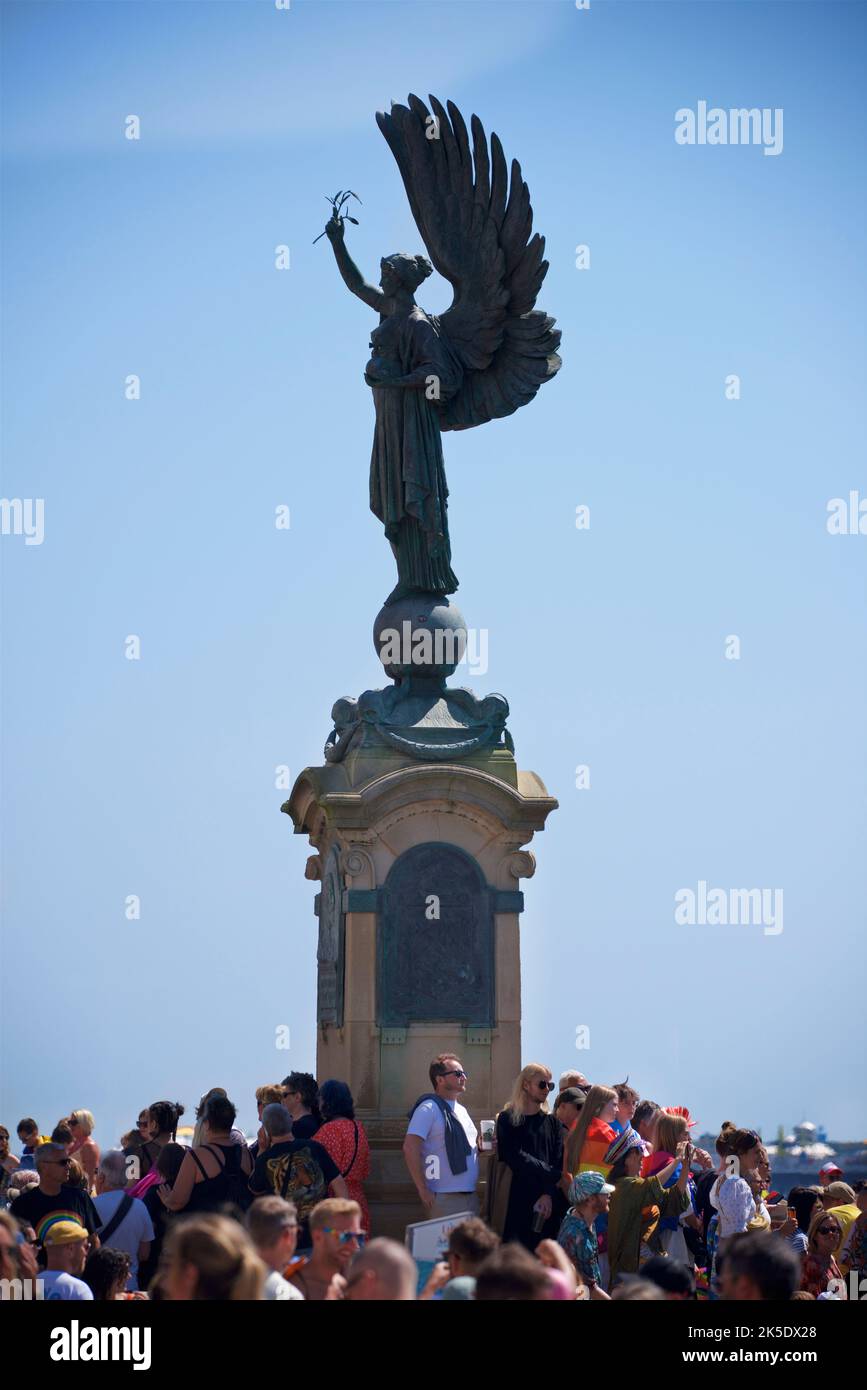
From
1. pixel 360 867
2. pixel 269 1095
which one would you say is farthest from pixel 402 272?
pixel 269 1095

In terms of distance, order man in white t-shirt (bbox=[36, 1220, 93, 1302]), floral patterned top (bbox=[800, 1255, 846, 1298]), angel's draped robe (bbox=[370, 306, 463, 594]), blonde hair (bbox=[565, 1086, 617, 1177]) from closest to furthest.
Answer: man in white t-shirt (bbox=[36, 1220, 93, 1302]) → floral patterned top (bbox=[800, 1255, 846, 1298]) → blonde hair (bbox=[565, 1086, 617, 1177]) → angel's draped robe (bbox=[370, 306, 463, 594])

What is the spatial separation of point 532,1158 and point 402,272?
24.3ft

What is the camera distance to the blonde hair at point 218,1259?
6973mm

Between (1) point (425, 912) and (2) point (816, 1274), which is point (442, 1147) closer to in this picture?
(2) point (816, 1274)

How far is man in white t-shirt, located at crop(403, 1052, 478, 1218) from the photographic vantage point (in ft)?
42.4

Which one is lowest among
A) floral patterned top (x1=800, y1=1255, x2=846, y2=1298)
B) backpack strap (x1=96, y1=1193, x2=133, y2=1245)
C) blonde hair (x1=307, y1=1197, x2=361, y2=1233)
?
floral patterned top (x1=800, y1=1255, x2=846, y2=1298)

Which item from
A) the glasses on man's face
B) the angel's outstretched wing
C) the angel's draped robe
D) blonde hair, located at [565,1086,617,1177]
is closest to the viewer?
the glasses on man's face

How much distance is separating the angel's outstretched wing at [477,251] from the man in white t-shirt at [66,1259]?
29.3ft

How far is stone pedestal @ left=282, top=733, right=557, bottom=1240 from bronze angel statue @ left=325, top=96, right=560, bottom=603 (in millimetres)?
1849

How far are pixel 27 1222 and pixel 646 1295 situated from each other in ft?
14.7

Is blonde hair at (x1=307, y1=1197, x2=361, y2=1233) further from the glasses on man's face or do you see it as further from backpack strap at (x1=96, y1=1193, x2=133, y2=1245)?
backpack strap at (x1=96, y1=1193, x2=133, y2=1245)

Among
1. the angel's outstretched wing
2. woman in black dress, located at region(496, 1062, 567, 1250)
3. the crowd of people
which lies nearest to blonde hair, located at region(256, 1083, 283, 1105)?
the crowd of people

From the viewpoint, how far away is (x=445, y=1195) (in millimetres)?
13078

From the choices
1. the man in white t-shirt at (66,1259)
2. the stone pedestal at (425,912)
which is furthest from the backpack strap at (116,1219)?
the stone pedestal at (425,912)
